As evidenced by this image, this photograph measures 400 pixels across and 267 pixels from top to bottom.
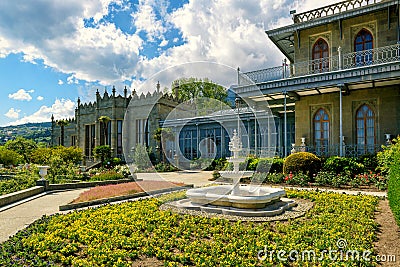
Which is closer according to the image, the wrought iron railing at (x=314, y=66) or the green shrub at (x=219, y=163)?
the wrought iron railing at (x=314, y=66)

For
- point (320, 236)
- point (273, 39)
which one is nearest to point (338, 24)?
point (273, 39)

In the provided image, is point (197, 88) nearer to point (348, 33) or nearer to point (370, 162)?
point (370, 162)

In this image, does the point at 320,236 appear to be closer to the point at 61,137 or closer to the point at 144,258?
the point at 144,258

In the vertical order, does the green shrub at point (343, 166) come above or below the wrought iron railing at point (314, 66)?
below

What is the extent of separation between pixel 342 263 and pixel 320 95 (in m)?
15.7

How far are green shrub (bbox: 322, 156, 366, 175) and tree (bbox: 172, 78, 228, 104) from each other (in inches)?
280

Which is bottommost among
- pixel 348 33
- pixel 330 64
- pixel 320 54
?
pixel 330 64

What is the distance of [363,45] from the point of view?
1738 centimetres

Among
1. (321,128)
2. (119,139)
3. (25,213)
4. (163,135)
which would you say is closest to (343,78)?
(321,128)

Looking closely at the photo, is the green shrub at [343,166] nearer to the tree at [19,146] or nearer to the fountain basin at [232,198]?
the fountain basin at [232,198]

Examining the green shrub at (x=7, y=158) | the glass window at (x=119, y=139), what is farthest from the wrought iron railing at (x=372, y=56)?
the green shrub at (x=7, y=158)

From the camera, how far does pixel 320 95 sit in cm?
1831

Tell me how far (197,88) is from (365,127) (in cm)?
1217

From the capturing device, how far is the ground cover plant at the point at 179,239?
178 inches
